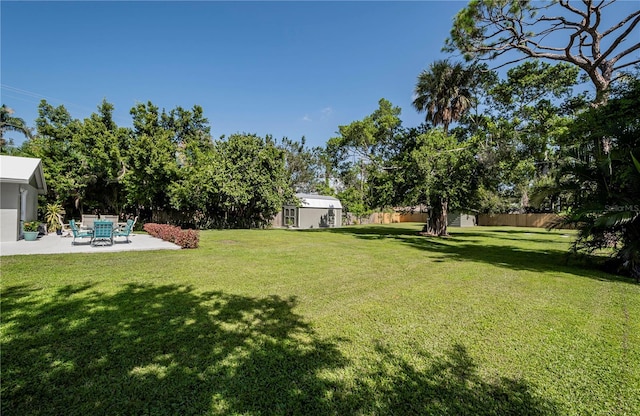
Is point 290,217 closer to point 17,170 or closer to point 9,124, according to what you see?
point 17,170

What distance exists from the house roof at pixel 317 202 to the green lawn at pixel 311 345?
863 inches

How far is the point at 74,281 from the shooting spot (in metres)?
5.70

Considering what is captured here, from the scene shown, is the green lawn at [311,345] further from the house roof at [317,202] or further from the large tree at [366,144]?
the house roof at [317,202]

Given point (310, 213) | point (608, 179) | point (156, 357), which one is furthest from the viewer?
point (310, 213)

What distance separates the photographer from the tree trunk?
62.7ft

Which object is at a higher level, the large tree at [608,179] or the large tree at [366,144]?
A: the large tree at [366,144]

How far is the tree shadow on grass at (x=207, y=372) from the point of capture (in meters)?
2.29

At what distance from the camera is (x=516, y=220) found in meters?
35.6

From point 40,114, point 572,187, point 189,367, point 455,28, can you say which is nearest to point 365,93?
point 455,28

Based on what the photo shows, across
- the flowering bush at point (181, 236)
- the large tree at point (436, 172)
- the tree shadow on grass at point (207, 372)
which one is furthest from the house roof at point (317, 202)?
the tree shadow on grass at point (207, 372)

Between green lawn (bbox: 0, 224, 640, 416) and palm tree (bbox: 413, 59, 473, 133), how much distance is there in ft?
49.2

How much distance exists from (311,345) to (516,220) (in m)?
40.9

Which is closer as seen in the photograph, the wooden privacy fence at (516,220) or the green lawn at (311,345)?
the green lawn at (311,345)

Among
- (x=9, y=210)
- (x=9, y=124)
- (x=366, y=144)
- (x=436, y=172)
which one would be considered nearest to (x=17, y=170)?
(x=9, y=210)
